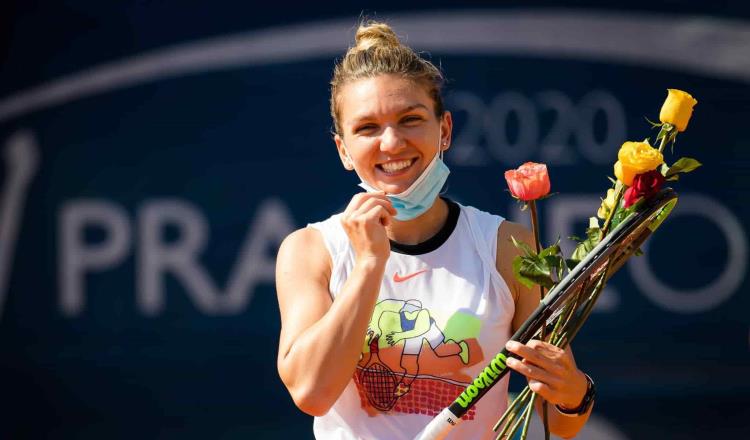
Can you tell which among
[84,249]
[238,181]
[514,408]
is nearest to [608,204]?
[514,408]

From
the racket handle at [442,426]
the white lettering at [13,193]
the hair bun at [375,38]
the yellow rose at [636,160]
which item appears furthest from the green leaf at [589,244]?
the white lettering at [13,193]

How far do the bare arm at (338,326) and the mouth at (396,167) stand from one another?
0.17m

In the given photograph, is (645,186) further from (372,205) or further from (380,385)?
(380,385)

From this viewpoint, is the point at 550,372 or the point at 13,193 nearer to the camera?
the point at 550,372

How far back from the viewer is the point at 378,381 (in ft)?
7.17

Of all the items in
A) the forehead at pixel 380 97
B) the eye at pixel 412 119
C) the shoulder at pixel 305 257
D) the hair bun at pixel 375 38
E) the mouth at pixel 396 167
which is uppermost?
the hair bun at pixel 375 38

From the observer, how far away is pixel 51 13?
4363 millimetres

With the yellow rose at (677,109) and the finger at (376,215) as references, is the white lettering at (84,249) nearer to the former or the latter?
the finger at (376,215)

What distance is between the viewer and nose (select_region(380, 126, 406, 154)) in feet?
7.22

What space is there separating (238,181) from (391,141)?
2.32 m

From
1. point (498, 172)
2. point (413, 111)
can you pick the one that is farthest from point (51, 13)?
point (413, 111)

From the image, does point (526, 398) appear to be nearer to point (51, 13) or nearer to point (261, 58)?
point (261, 58)

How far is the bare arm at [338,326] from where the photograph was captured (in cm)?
200

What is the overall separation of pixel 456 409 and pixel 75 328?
2.80m
